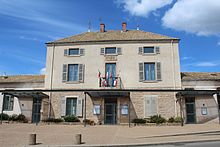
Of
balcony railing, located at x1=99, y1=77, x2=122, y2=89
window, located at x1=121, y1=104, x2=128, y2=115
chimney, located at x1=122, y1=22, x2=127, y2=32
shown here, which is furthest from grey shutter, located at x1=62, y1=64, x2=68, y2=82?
chimney, located at x1=122, y1=22, x2=127, y2=32

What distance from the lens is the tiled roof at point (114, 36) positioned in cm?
1968

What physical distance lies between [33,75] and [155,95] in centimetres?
1221

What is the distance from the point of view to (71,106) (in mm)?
18812

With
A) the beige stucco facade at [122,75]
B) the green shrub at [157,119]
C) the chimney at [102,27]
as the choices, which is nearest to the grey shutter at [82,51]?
the beige stucco facade at [122,75]

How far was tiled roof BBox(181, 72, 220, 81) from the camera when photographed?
60.5 ft

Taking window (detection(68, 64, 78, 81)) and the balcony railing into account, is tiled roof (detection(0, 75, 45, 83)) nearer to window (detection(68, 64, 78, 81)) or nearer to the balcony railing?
window (detection(68, 64, 78, 81))

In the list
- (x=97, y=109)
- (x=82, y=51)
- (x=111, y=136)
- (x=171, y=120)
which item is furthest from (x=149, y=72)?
(x=111, y=136)

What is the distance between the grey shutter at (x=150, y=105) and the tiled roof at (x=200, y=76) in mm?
3129

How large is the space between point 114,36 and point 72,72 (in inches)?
201

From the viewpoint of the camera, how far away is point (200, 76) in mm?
19172

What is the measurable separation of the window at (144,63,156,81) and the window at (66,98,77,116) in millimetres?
6390


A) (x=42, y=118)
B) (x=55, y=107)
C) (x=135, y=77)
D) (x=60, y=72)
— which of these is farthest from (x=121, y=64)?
(x=42, y=118)

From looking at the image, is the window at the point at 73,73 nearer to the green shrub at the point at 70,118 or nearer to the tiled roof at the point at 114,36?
the tiled roof at the point at 114,36

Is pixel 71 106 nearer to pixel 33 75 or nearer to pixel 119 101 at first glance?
pixel 119 101
